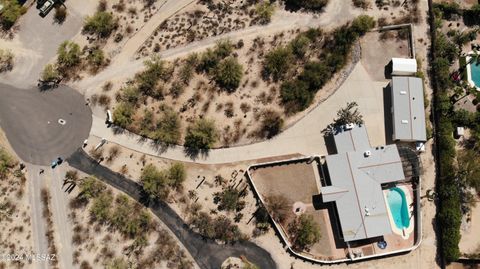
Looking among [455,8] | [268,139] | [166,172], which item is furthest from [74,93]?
[455,8]

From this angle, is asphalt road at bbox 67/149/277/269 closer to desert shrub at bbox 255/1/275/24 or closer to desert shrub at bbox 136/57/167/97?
desert shrub at bbox 136/57/167/97

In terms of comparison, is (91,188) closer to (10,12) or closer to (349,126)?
(10,12)

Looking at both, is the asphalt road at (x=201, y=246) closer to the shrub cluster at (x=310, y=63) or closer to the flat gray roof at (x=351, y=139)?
the flat gray roof at (x=351, y=139)

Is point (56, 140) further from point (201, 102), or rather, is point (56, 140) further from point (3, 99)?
point (201, 102)

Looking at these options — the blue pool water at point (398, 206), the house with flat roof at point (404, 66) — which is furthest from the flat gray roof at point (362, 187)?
the house with flat roof at point (404, 66)

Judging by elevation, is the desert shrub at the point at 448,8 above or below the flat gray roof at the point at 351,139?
above
